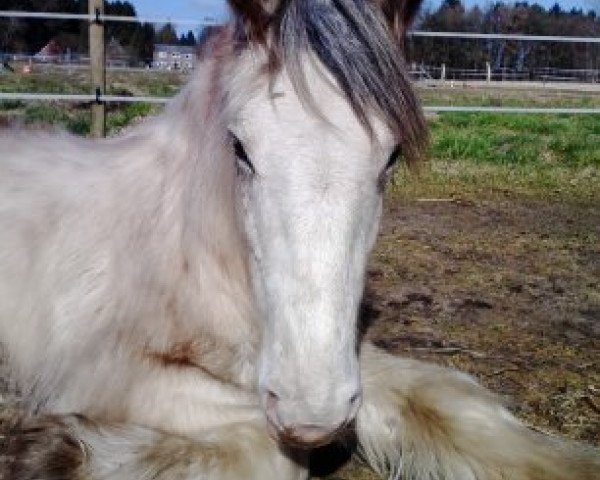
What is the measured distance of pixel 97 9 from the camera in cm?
671

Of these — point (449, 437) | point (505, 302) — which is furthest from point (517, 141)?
point (449, 437)

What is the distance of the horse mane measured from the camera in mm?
1854

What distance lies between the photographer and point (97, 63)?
22.3 feet

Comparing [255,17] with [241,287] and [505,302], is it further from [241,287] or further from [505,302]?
[505,302]

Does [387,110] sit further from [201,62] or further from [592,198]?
[592,198]

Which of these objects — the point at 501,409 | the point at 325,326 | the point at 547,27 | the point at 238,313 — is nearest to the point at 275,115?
the point at 325,326

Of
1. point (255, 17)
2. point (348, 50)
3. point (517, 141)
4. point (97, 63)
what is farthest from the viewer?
point (517, 141)

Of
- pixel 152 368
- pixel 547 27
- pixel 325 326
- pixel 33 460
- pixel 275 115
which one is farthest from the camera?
pixel 547 27

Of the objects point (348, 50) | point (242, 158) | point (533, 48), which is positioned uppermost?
point (533, 48)

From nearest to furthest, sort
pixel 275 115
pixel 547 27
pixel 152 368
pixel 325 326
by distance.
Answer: pixel 325 326
pixel 275 115
pixel 152 368
pixel 547 27

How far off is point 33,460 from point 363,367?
38.3 inches

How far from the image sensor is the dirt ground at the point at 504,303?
2.74m

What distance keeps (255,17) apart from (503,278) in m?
2.51

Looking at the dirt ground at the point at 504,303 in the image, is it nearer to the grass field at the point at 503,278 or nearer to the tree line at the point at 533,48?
the grass field at the point at 503,278
